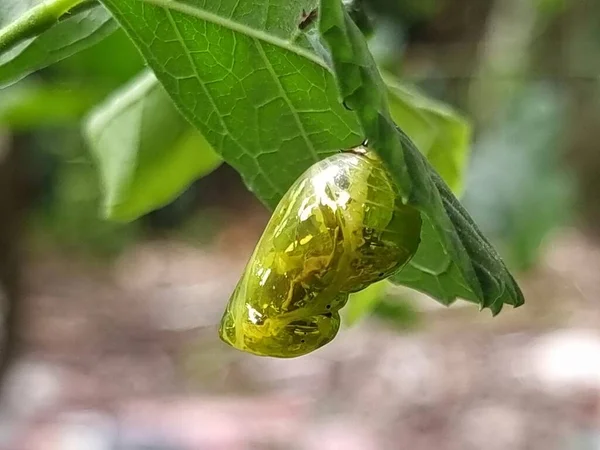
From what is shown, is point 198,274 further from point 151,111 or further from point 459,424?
point 151,111

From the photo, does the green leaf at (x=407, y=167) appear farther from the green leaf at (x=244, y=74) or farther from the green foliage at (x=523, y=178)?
the green foliage at (x=523, y=178)

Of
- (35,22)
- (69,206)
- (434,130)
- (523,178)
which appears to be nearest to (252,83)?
(35,22)

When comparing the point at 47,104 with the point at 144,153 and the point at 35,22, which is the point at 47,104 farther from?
the point at 35,22

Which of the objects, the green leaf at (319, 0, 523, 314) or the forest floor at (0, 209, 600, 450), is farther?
the forest floor at (0, 209, 600, 450)

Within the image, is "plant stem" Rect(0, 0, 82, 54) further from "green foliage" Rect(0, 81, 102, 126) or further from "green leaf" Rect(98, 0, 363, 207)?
"green foliage" Rect(0, 81, 102, 126)

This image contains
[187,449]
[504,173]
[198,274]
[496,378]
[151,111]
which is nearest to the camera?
[151,111]

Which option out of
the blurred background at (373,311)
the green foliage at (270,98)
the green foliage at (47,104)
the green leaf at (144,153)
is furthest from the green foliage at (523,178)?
the green foliage at (270,98)

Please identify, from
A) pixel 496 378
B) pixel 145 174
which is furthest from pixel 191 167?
pixel 496 378

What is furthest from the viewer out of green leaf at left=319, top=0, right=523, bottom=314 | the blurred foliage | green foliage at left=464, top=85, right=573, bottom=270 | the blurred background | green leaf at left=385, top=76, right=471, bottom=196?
the blurred foliage

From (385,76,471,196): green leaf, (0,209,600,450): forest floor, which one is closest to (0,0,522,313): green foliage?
(385,76,471,196): green leaf
